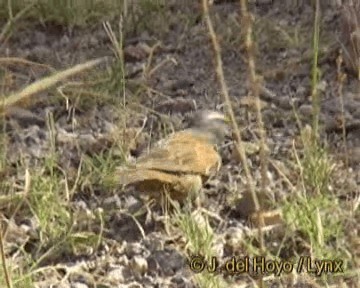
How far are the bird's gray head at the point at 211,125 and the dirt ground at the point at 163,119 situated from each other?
0.04 meters

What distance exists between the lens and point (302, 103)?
2.16 m

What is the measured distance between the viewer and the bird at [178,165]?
70.8 inches

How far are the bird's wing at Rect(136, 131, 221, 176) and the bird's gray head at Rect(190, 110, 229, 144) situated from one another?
59 mm

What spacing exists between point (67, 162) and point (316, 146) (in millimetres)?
539

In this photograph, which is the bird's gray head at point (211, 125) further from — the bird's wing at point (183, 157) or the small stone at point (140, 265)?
the small stone at point (140, 265)

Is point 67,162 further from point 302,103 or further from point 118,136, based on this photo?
point 302,103

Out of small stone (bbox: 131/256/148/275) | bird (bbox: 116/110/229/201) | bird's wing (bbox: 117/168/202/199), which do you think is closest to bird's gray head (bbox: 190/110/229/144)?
bird (bbox: 116/110/229/201)

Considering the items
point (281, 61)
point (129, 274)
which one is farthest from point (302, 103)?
point (129, 274)

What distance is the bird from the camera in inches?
70.8

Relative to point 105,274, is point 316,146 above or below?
above

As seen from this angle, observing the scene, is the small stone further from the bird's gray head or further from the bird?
the bird's gray head

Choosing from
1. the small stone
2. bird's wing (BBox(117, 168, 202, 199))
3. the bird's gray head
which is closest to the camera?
the small stone

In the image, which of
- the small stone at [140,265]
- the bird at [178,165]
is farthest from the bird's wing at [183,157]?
the small stone at [140,265]

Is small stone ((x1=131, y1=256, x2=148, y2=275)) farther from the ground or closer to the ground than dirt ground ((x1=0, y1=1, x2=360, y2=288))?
closer to the ground
